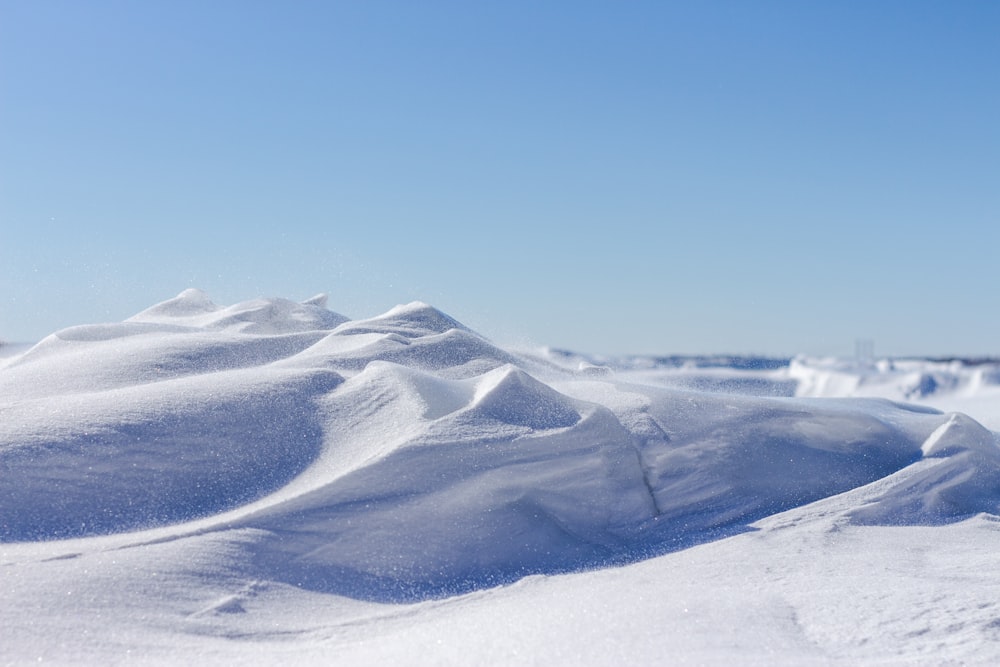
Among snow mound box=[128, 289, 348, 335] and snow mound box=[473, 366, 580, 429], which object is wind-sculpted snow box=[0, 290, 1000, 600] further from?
snow mound box=[128, 289, 348, 335]

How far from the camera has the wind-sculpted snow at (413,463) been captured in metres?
1.90

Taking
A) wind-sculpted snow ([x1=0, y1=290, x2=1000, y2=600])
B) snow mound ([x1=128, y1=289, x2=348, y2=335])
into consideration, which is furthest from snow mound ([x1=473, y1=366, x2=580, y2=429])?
snow mound ([x1=128, y1=289, x2=348, y2=335])

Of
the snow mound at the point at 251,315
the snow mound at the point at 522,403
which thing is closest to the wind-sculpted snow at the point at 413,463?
the snow mound at the point at 522,403

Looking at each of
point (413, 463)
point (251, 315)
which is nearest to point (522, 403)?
point (413, 463)

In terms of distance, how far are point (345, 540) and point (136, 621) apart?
457 millimetres

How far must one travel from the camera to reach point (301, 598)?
1709 millimetres

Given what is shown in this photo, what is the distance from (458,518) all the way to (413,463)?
178 millimetres

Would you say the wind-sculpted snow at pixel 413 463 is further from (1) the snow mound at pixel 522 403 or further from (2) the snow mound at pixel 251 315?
(2) the snow mound at pixel 251 315

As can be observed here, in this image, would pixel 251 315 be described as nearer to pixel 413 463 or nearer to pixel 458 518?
pixel 413 463

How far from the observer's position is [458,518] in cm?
199

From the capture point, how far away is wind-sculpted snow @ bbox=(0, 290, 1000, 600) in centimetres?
190

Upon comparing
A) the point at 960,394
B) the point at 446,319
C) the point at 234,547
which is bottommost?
the point at 960,394

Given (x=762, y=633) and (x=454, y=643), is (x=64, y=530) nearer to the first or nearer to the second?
(x=454, y=643)

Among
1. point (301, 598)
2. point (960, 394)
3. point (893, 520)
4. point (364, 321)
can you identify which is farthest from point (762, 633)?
point (960, 394)
